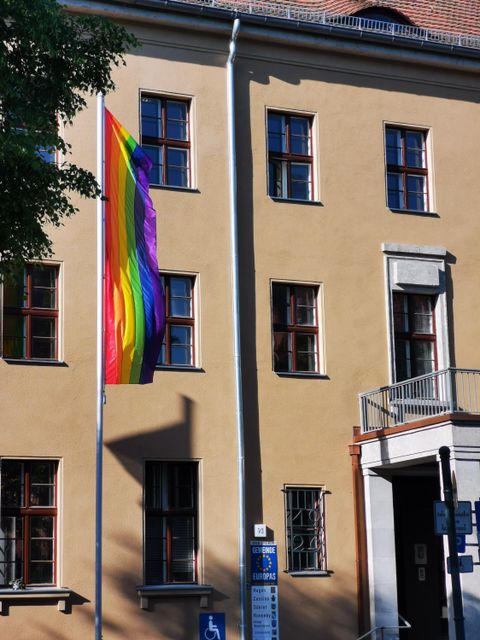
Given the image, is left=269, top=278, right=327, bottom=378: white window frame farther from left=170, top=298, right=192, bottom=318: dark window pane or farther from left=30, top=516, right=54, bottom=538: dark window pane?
left=30, top=516, right=54, bottom=538: dark window pane

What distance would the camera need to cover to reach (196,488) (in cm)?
2233

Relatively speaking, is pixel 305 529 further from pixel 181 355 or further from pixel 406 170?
pixel 406 170

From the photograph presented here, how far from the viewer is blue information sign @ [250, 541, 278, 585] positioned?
22203 millimetres

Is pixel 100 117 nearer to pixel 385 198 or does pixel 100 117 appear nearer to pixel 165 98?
pixel 165 98

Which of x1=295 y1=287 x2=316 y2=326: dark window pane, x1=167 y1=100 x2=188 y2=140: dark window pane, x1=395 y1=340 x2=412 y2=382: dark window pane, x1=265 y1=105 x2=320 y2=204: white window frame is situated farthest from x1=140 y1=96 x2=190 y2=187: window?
x1=395 y1=340 x2=412 y2=382: dark window pane

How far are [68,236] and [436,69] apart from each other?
8.10m

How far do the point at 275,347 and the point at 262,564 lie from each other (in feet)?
12.2

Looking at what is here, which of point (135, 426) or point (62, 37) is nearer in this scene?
point (62, 37)

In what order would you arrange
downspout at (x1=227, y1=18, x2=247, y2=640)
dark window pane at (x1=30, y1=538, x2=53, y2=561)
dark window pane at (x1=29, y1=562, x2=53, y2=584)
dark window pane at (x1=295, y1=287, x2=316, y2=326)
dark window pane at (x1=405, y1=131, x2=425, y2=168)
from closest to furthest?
dark window pane at (x1=29, y1=562, x2=53, y2=584), dark window pane at (x1=30, y1=538, x2=53, y2=561), downspout at (x1=227, y1=18, x2=247, y2=640), dark window pane at (x1=295, y1=287, x2=316, y2=326), dark window pane at (x1=405, y1=131, x2=425, y2=168)

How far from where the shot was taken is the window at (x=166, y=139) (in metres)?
23.2

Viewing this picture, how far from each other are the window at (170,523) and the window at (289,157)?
17.4ft

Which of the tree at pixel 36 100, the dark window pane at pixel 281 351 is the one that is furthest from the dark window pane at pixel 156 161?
the tree at pixel 36 100

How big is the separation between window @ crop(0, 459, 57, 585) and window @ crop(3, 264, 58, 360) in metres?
1.77

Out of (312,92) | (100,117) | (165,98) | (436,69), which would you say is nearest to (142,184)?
(100,117)
